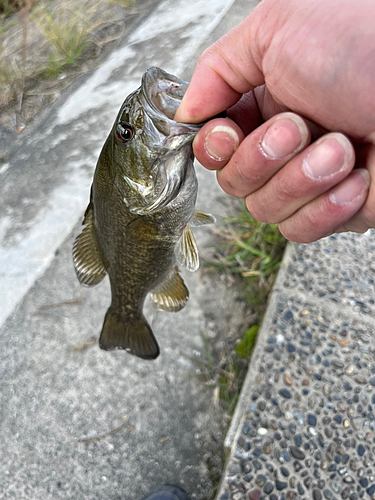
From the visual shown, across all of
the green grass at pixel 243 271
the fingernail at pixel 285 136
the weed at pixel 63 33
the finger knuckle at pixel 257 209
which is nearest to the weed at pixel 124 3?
the weed at pixel 63 33

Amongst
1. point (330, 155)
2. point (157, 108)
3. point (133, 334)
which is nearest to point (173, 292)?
point (133, 334)

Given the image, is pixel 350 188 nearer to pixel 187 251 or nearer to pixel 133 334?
pixel 187 251

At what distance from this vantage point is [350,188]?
1.18 m

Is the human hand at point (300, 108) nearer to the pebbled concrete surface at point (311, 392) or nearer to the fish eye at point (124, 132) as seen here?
the fish eye at point (124, 132)

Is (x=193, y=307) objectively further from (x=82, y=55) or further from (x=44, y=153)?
(x=82, y=55)

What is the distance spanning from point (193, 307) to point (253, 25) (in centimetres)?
168

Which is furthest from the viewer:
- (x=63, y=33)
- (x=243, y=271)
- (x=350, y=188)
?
(x=63, y=33)

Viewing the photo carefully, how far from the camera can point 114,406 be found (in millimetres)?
2141

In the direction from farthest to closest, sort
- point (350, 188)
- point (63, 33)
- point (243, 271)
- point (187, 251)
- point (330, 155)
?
1. point (63, 33)
2. point (243, 271)
3. point (187, 251)
4. point (350, 188)
5. point (330, 155)

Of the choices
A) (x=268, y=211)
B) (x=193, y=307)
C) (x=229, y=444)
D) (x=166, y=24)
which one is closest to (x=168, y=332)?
(x=193, y=307)

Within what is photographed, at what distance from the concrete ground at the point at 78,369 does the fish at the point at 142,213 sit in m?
0.41

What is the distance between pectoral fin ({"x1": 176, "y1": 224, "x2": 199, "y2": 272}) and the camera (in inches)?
61.9

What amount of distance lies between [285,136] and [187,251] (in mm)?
→ 661

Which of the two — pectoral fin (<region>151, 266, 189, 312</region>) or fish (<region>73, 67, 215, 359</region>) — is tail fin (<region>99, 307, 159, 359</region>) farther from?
pectoral fin (<region>151, 266, 189, 312</region>)
